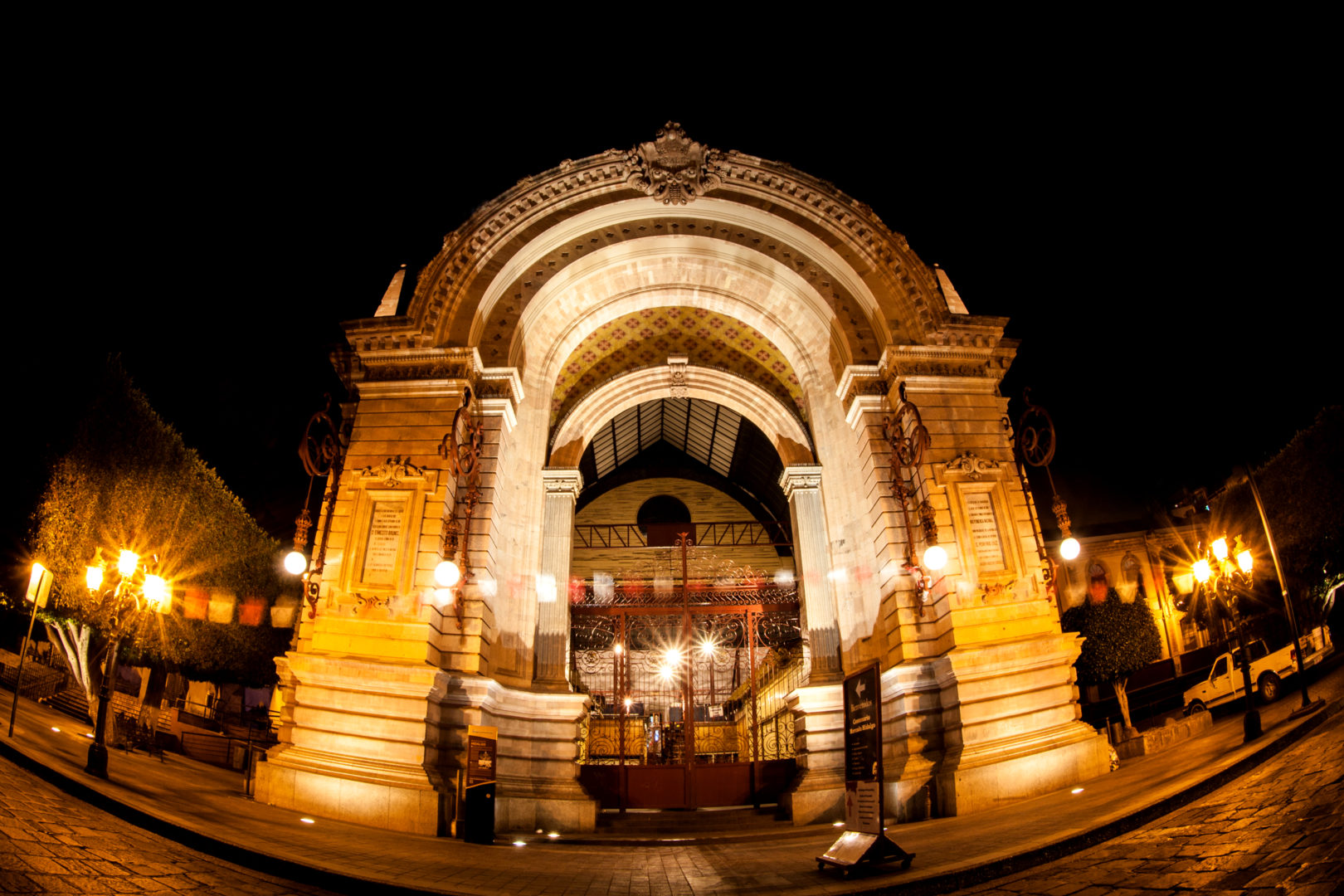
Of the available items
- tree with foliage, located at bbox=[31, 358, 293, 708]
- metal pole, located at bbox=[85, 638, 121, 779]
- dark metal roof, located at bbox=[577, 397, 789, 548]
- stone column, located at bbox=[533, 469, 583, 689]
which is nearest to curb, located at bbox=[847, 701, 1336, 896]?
stone column, located at bbox=[533, 469, 583, 689]

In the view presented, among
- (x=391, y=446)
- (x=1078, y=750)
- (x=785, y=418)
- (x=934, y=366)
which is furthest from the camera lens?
(x=785, y=418)

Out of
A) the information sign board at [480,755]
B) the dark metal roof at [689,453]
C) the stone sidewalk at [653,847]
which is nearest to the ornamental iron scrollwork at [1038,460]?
the stone sidewalk at [653,847]

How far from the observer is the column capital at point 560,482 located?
15133 millimetres

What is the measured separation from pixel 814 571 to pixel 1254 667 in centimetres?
1606

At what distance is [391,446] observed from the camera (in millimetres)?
11500

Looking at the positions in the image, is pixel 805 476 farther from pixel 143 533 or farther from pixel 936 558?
pixel 143 533

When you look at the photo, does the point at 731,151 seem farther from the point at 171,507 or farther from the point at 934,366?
the point at 171,507

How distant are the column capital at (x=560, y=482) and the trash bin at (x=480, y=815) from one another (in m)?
7.08

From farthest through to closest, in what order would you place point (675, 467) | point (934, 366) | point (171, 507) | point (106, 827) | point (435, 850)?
point (675, 467)
point (171, 507)
point (934, 366)
point (435, 850)
point (106, 827)

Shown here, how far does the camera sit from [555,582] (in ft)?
46.3

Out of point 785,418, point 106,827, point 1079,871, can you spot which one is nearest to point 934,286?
point 785,418

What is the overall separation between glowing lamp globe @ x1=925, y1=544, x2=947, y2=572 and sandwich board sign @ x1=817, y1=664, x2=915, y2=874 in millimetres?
4316

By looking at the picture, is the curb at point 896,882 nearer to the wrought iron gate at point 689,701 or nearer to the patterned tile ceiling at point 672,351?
the wrought iron gate at point 689,701

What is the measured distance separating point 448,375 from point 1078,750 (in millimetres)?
11424
